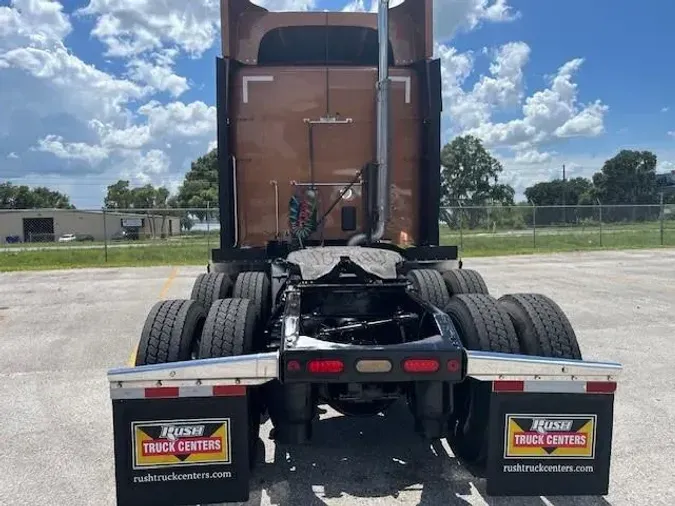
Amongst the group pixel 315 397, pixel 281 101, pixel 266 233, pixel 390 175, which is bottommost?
pixel 315 397

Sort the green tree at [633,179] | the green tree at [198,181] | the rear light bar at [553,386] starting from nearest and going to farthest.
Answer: the rear light bar at [553,386] → the green tree at [198,181] → the green tree at [633,179]

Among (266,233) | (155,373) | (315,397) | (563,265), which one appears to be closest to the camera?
(155,373)

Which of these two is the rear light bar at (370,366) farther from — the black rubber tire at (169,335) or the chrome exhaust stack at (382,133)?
the chrome exhaust stack at (382,133)

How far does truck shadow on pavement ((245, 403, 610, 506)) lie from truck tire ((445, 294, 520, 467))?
215 mm

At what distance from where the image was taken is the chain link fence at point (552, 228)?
23797 millimetres

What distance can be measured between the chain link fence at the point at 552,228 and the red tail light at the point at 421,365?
19235mm

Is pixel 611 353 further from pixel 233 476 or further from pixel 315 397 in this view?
pixel 233 476

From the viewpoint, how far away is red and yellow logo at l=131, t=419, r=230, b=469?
275 cm

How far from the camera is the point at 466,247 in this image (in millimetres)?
22891

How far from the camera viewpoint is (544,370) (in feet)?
9.17

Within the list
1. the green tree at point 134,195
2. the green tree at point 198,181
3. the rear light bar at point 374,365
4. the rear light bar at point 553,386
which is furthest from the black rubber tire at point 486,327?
the green tree at point 134,195

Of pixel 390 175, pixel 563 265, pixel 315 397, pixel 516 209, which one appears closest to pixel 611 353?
pixel 390 175

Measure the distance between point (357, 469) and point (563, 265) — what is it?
578 inches

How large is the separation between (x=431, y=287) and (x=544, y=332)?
1.38 meters
